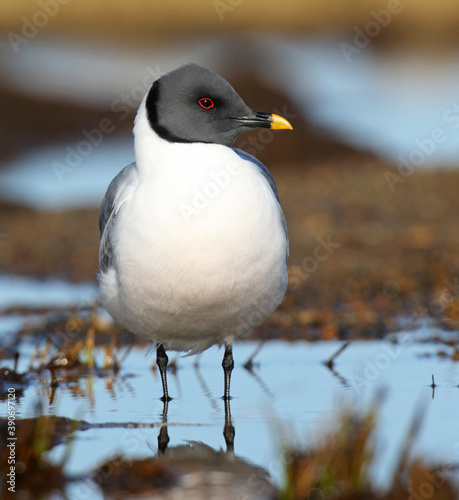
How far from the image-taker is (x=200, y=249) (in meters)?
4.77

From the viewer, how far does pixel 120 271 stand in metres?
5.16

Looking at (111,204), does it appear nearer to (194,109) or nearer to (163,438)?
(194,109)

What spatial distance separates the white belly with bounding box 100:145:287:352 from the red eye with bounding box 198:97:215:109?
0.35 metres

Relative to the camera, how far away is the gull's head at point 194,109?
521cm

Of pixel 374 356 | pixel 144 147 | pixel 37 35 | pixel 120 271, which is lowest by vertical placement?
pixel 374 356

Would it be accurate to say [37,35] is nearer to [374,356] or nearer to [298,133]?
[298,133]

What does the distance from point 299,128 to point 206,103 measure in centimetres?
1885

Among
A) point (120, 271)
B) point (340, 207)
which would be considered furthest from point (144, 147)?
point (340, 207)

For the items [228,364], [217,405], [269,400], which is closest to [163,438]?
[217,405]

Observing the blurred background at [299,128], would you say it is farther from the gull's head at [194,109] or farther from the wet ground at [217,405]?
the gull's head at [194,109]

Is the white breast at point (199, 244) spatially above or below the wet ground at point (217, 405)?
above

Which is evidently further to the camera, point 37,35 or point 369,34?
point 369,34

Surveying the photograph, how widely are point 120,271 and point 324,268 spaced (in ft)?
15.2

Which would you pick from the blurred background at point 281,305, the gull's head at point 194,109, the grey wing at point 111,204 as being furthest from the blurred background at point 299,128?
the gull's head at point 194,109
